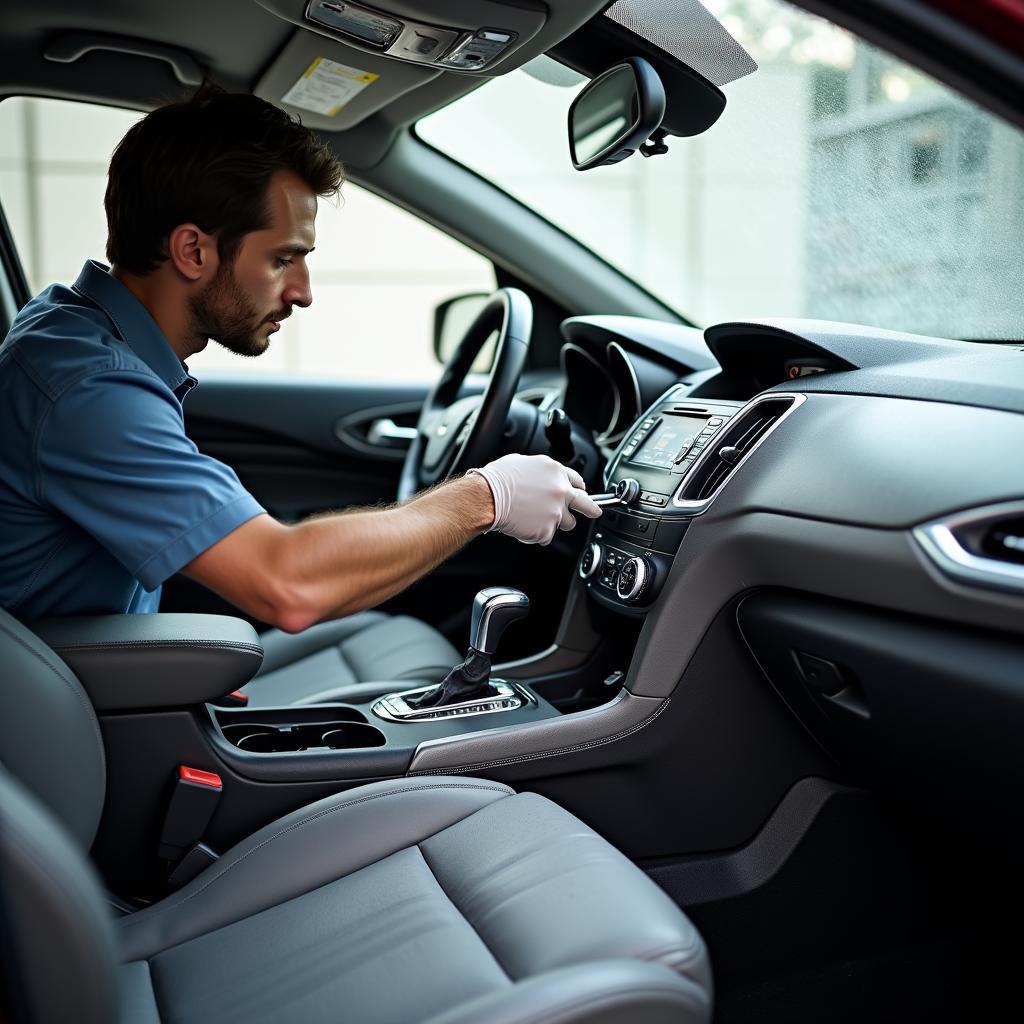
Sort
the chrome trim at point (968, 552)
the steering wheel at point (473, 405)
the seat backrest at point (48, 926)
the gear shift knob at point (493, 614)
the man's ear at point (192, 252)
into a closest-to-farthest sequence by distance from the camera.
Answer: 1. the seat backrest at point (48, 926)
2. the chrome trim at point (968, 552)
3. the man's ear at point (192, 252)
4. the gear shift knob at point (493, 614)
5. the steering wheel at point (473, 405)

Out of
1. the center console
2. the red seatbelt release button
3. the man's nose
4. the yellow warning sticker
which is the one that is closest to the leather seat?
the red seatbelt release button

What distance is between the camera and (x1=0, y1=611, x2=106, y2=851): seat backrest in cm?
107

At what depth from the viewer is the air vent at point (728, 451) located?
1.68m

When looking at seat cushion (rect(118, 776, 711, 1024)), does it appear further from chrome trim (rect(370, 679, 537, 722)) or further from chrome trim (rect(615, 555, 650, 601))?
chrome trim (rect(615, 555, 650, 601))

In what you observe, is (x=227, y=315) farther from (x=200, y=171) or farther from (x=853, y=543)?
(x=853, y=543)

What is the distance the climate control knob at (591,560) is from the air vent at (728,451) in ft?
0.82

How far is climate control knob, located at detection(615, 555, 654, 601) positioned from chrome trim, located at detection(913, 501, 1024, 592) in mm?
506

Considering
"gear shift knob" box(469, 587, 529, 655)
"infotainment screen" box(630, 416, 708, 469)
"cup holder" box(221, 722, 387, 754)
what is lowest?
"cup holder" box(221, 722, 387, 754)

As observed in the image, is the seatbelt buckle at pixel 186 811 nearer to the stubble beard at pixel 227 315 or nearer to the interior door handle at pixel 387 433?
the stubble beard at pixel 227 315

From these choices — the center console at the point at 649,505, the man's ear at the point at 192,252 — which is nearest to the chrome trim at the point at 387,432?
the center console at the point at 649,505

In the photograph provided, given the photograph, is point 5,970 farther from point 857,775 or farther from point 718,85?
point 718,85

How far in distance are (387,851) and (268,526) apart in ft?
1.34

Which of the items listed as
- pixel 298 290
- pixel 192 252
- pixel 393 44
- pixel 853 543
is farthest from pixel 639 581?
pixel 393 44

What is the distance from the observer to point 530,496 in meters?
1.60
